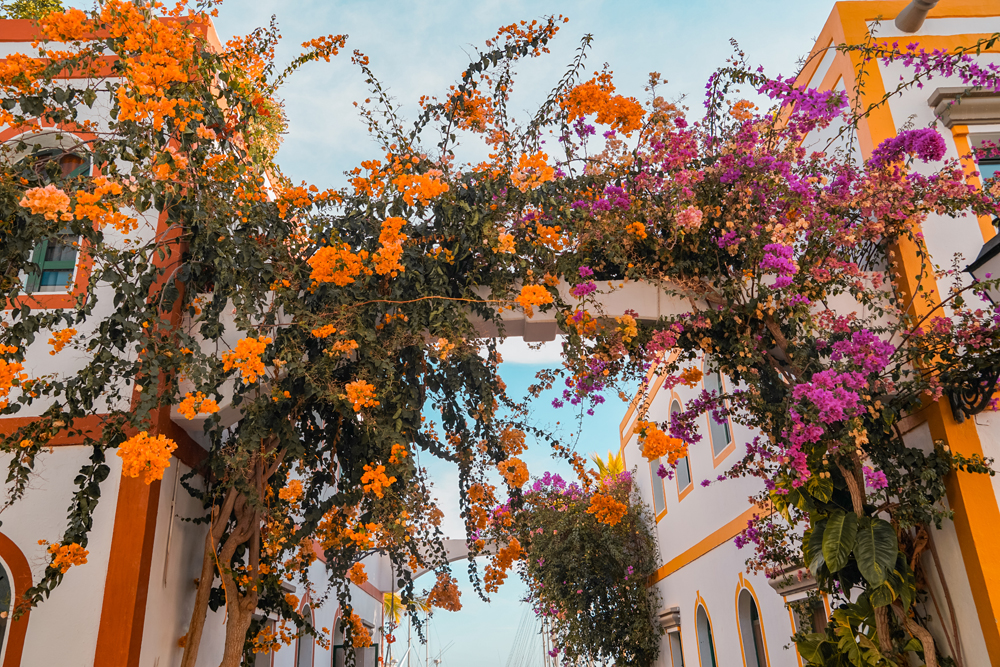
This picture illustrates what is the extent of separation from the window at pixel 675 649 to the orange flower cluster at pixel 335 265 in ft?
25.0

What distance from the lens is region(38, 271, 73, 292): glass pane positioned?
4.45 meters

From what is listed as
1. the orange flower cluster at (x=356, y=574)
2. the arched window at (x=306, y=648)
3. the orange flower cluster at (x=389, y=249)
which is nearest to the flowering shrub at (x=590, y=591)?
the arched window at (x=306, y=648)

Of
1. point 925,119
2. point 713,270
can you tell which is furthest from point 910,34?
point 713,270

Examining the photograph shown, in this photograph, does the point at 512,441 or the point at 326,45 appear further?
the point at 326,45

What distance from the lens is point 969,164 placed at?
4098mm

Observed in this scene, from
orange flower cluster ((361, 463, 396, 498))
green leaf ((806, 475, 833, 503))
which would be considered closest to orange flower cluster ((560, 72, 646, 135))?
green leaf ((806, 475, 833, 503))

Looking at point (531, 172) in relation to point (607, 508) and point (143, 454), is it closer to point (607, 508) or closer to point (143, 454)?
point (607, 508)

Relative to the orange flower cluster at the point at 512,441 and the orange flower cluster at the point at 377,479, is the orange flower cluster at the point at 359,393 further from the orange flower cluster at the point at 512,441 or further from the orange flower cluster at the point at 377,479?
the orange flower cluster at the point at 512,441

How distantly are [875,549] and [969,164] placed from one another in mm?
2374

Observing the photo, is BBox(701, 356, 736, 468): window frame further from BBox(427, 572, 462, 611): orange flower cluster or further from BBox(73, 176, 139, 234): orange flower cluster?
BBox(73, 176, 139, 234): orange flower cluster

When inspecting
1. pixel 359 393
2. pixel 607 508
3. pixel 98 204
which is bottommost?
pixel 607 508

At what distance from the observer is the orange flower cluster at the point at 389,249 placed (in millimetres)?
3299

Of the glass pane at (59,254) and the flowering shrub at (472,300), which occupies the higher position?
the glass pane at (59,254)

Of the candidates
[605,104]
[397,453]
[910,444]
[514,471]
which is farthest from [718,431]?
[397,453]
